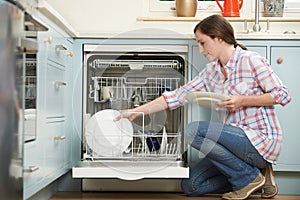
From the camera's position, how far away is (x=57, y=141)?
280 centimetres

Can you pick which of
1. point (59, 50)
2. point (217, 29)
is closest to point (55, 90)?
point (59, 50)

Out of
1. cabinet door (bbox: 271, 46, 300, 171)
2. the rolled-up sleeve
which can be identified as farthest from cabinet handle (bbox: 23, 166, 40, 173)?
cabinet door (bbox: 271, 46, 300, 171)

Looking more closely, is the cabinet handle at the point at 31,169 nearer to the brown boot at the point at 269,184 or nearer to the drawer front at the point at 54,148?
the drawer front at the point at 54,148

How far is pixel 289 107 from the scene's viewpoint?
326 centimetres

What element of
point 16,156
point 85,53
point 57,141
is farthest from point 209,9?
point 16,156

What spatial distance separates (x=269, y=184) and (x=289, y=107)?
0.43 metres

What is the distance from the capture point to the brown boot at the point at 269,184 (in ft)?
10.2

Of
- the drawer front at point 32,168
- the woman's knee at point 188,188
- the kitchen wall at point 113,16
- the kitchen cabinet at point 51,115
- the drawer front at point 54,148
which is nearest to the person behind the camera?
the drawer front at point 32,168

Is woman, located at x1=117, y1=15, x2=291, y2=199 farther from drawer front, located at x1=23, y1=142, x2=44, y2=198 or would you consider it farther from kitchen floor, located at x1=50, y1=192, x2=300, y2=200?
drawer front, located at x1=23, y1=142, x2=44, y2=198

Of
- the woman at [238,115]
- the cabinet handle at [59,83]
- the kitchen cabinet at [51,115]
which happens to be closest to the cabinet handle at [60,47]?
the kitchen cabinet at [51,115]

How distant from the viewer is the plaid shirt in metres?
2.95

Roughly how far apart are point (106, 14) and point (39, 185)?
5.43ft

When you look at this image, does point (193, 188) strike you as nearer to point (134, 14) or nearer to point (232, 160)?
point (232, 160)

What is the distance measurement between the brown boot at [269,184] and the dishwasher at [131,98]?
43cm
